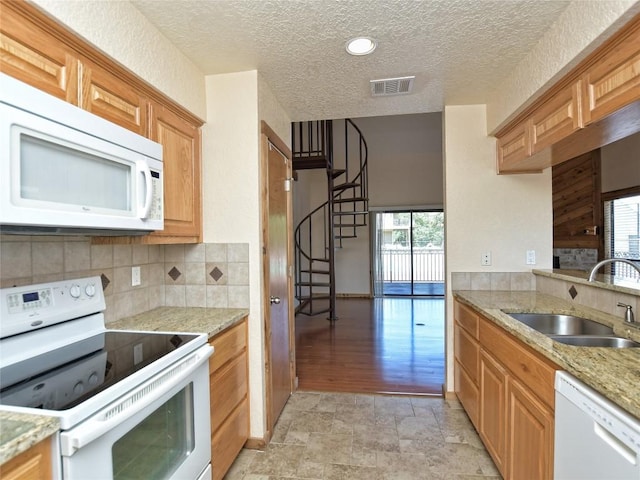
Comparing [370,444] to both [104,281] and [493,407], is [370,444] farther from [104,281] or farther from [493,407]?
[104,281]

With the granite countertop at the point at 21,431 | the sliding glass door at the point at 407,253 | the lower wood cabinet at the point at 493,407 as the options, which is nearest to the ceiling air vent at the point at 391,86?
the lower wood cabinet at the point at 493,407

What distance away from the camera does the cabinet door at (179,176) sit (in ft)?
5.78

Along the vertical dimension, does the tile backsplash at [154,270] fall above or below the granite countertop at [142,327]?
above

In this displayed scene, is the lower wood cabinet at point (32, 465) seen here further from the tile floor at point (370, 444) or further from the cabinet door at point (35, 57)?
the tile floor at point (370, 444)

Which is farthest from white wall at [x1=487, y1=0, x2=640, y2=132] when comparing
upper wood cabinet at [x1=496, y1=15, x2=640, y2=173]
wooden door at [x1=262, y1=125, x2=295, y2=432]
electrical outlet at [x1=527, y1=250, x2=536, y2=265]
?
wooden door at [x1=262, y1=125, x2=295, y2=432]

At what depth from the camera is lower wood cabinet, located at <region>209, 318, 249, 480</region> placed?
1.68 m

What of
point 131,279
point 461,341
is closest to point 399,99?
point 461,341

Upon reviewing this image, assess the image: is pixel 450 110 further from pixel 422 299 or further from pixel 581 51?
pixel 422 299

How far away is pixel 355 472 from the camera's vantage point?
73.5 inches

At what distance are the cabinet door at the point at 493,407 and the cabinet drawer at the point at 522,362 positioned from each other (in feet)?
0.29

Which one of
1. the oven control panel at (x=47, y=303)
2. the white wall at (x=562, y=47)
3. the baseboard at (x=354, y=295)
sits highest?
the white wall at (x=562, y=47)

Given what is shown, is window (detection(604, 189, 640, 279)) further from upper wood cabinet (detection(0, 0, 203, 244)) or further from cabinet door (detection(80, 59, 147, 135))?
cabinet door (detection(80, 59, 147, 135))

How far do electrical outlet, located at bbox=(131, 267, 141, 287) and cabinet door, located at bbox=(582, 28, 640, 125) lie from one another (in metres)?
2.51

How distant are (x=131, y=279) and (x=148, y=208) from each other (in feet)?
2.28
